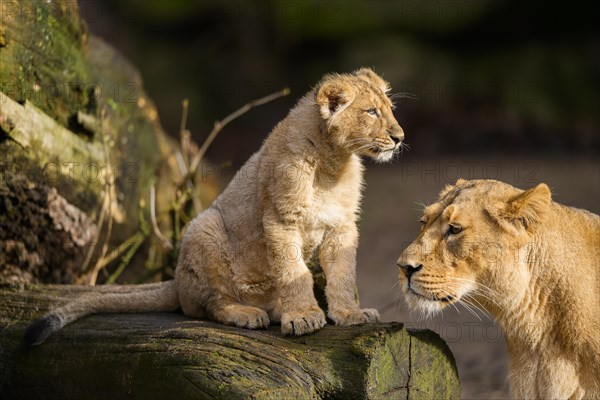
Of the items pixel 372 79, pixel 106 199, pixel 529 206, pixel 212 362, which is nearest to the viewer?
pixel 212 362

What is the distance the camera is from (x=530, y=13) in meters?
16.2

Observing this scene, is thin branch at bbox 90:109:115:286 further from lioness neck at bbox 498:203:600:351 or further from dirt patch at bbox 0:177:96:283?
lioness neck at bbox 498:203:600:351

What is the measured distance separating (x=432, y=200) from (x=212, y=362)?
9.81 metres

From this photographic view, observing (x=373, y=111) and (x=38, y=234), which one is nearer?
(x=373, y=111)

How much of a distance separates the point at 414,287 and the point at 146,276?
3714mm

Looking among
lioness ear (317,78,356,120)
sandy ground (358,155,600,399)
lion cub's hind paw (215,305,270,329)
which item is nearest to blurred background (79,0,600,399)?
sandy ground (358,155,600,399)

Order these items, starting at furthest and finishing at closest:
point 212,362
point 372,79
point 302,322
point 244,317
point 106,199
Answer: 1. point 106,199
2. point 372,79
3. point 244,317
4. point 302,322
5. point 212,362

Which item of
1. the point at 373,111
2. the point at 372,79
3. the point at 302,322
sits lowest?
the point at 302,322

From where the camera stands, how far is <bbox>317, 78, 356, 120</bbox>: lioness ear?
18.2 feet

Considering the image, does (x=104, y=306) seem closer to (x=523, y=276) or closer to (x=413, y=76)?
(x=523, y=276)

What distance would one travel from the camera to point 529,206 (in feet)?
15.4

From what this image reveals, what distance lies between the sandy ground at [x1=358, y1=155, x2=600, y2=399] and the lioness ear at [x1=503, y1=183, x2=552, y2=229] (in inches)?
123

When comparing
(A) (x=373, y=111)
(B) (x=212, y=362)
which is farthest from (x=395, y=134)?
(B) (x=212, y=362)

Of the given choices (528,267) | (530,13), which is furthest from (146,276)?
(530,13)
